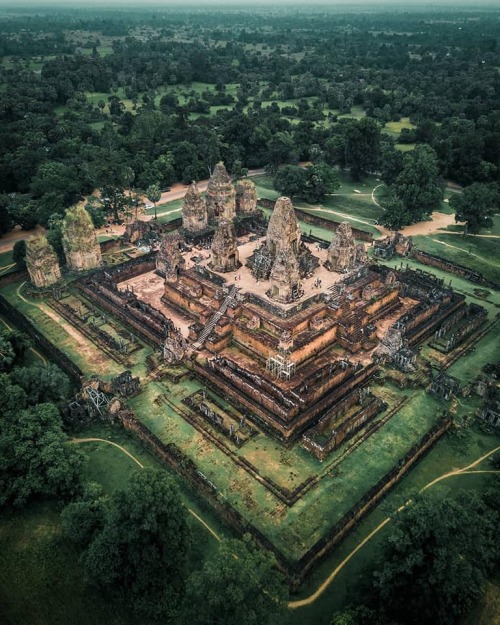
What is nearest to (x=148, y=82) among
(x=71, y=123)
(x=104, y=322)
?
(x=71, y=123)

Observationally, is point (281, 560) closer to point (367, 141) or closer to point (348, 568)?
point (348, 568)

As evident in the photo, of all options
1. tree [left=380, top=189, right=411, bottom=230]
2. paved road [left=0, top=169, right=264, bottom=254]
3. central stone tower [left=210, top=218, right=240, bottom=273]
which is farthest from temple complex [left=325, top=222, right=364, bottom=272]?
paved road [left=0, top=169, right=264, bottom=254]

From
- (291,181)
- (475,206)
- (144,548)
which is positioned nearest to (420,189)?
(475,206)

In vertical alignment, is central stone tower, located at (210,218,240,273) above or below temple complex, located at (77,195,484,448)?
above

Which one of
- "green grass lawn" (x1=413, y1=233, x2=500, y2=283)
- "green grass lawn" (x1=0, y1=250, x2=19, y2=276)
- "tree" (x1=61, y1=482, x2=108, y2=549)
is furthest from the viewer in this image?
"green grass lawn" (x1=413, y1=233, x2=500, y2=283)

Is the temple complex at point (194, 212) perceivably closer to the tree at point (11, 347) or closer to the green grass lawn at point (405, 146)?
the tree at point (11, 347)

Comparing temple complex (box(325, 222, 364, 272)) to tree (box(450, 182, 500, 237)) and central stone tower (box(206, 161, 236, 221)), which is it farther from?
tree (box(450, 182, 500, 237))
